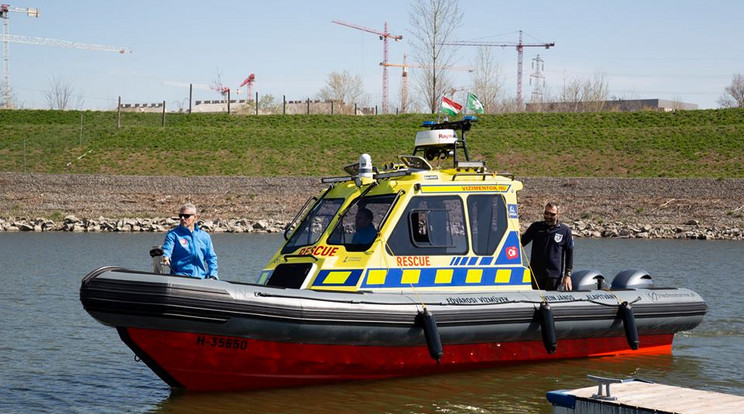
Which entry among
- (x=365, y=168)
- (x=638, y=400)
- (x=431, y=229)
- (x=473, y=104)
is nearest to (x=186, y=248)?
(x=365, y=168)

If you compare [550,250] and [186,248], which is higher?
[186,248]

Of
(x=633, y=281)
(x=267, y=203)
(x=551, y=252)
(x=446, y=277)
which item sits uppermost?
(x=551, y=252)

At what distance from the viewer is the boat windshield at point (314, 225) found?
33.7 feet

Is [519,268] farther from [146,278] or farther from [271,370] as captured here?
[146,278]

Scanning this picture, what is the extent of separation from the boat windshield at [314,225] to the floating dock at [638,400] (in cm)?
374

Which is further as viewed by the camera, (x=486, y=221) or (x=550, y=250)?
(x=550, y=250)

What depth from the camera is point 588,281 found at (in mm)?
11602

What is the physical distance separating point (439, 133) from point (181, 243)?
127 inches

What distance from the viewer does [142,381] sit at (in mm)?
10070

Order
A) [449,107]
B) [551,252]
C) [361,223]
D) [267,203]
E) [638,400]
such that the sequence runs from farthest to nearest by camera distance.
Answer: [267,203], [449,107], [551,252], [361,223], [638,400]

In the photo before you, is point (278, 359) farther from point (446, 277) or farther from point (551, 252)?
point (551, 252)

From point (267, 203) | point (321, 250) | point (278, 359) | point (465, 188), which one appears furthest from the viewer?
point (267, 203)

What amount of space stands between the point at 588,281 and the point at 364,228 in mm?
3193

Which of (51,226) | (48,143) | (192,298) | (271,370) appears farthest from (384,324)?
(48,143)
